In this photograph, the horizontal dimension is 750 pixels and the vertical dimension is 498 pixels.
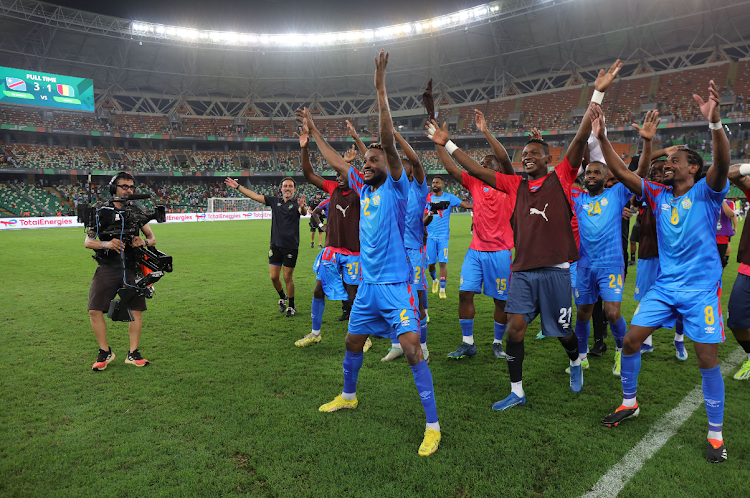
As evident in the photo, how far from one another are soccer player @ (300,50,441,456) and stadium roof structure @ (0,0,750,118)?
136 feet

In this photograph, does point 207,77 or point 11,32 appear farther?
point 207,77

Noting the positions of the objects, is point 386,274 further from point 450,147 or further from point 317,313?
point 317,313

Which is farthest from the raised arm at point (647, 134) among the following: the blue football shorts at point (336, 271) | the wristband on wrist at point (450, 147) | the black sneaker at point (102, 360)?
the black sneaker at point (102, 360)

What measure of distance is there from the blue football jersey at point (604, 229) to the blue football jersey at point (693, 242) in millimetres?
1208

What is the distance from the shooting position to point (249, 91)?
56125 millimetres

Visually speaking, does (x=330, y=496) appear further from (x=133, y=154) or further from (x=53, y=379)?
(x=133, y=154)

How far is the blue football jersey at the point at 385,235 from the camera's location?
386cm

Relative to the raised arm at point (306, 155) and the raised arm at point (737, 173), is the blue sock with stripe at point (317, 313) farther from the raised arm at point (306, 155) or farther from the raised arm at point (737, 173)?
the raised arm at point (737, 173)

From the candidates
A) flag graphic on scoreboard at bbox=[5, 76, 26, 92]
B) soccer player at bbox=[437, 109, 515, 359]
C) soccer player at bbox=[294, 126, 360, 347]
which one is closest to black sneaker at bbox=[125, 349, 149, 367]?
soccer player at bbox=[294, 126, 360, 347]

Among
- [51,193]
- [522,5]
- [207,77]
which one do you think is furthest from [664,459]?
[207,77]

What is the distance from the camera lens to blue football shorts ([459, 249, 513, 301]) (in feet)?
18.1

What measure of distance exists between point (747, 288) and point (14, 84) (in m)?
53.9

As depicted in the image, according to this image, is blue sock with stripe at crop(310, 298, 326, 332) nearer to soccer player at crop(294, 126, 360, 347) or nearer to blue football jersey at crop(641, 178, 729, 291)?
soccer player at crop(294, 126, 360, 347)

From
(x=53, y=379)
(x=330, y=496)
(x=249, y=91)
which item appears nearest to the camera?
(x=330, y=496)
